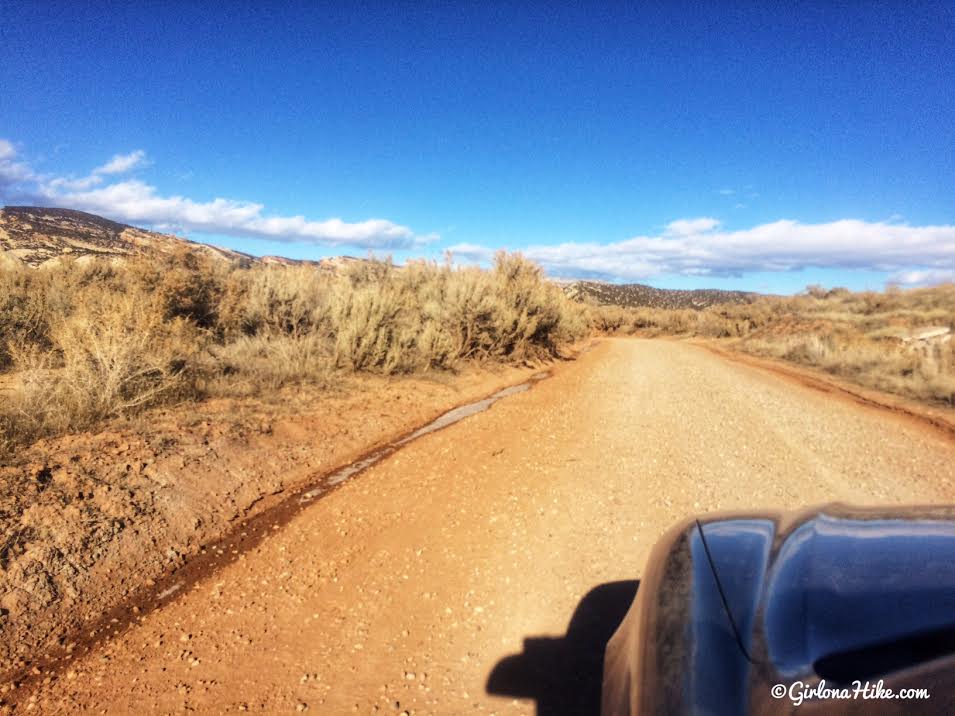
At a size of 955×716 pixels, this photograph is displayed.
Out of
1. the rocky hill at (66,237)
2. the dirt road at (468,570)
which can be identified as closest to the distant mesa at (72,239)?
the rocky hill at (66,237)

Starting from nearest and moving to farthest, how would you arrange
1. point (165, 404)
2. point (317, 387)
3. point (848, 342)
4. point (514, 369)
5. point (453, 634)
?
point (453, 634)
point (165, 404)
point (317, 387)
point (514, 369)
point (848, 342)

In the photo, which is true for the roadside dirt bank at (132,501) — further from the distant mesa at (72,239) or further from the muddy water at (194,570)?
the distant mesa at (72,239)

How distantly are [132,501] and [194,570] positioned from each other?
3.83ft

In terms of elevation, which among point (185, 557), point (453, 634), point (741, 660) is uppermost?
point (741, 660)

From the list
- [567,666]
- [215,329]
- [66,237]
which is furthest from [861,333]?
[66,237]

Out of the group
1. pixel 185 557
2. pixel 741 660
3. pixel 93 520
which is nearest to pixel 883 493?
pixel 741 660

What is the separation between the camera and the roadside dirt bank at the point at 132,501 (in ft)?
11.8

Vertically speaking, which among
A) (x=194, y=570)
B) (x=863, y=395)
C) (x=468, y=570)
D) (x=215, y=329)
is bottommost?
(x=194, y=570)

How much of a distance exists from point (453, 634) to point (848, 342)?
1989 cm

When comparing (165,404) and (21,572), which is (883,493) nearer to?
(21,572)

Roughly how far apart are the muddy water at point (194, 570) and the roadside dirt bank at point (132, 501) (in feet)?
0.06

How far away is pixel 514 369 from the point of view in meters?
15.3

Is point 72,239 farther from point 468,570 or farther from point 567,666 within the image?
point 567,666

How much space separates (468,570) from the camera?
3.86 meters
